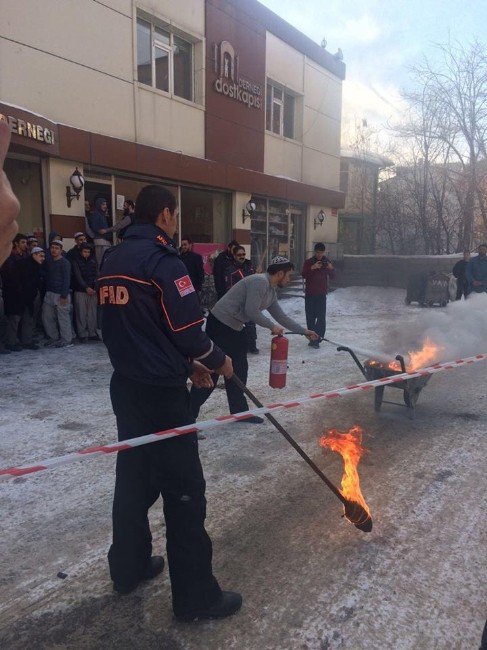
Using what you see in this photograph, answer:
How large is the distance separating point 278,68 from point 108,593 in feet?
56.3

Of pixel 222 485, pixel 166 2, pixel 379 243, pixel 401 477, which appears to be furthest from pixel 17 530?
pixel 379 243

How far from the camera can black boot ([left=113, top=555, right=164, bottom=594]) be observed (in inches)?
109

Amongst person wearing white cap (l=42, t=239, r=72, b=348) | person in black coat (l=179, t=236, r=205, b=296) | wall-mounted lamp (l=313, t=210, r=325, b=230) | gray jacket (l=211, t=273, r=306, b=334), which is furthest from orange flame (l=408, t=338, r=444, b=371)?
wall-mounted lamp (l=313, t=210, r=325, b=230)

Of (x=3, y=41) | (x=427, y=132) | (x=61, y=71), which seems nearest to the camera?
(x=3, y=41)

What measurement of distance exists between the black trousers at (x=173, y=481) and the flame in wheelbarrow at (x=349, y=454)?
3.80 ft

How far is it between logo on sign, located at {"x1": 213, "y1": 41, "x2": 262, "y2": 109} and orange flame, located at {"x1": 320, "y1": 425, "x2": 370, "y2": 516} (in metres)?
12.2

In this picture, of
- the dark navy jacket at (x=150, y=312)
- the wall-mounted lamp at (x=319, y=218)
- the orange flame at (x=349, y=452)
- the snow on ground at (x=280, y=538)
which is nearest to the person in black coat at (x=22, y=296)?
the snow on ground at (x=280, y=538)

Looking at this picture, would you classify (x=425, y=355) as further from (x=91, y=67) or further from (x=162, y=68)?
(x=162, y=68)

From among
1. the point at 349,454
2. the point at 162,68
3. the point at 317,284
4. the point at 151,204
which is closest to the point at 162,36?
the point at 162,68

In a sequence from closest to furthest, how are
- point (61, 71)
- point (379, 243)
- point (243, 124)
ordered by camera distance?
point (61, 71), point (243, 124), point (379, 243)

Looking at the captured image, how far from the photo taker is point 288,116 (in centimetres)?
1791

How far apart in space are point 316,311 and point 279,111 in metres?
10.5

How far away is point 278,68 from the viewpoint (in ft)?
54.6

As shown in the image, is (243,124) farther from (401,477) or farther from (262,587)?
(262,587)
